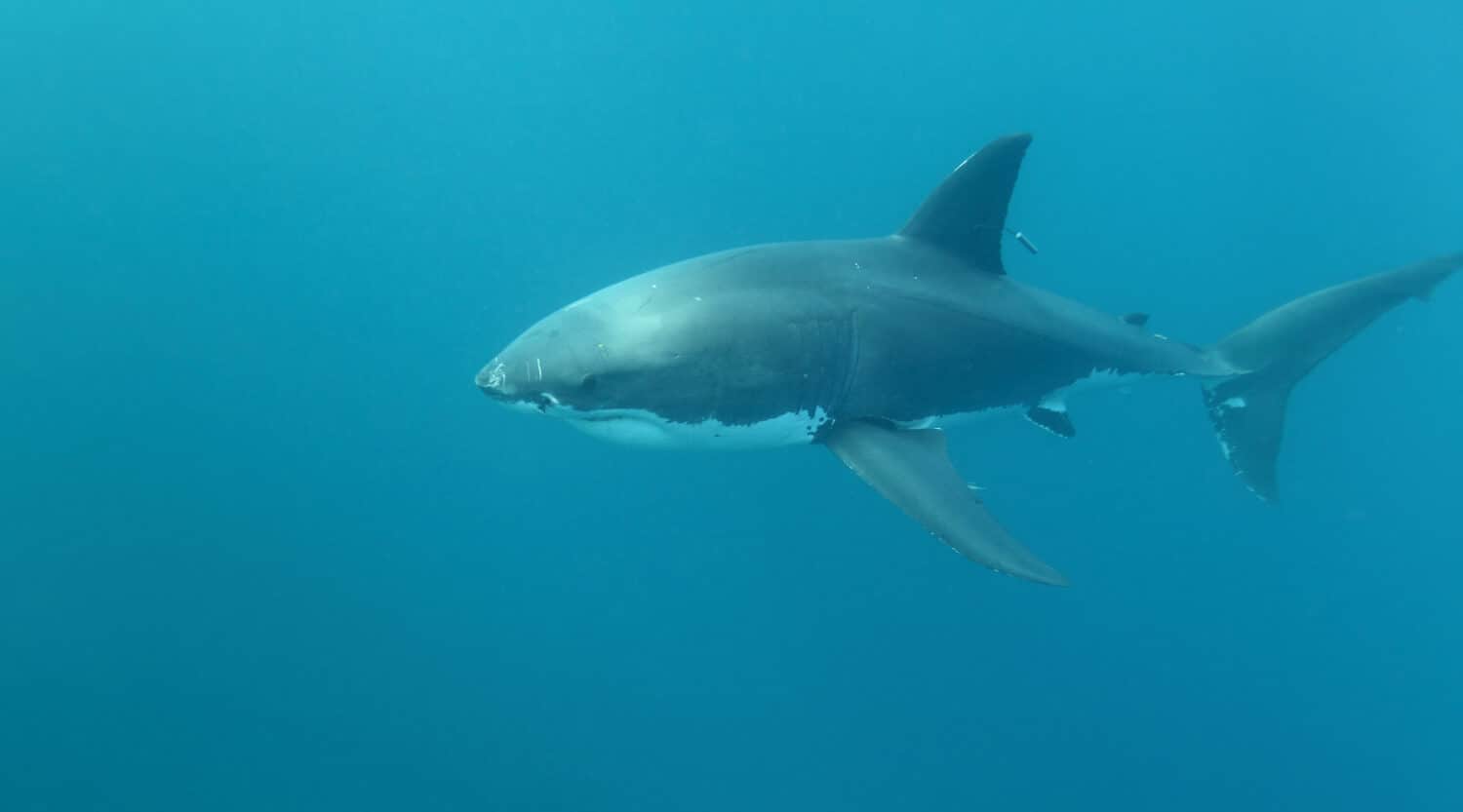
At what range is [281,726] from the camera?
11875mm

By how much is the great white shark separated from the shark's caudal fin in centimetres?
189

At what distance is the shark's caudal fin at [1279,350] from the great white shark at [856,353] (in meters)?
1.89

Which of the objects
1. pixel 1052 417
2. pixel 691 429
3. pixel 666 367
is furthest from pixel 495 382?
pixel 1052 417

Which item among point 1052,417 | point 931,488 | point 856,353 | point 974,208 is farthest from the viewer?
point 1052,417

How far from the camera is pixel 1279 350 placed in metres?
8.04

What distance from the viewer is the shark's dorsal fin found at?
18.2 feet

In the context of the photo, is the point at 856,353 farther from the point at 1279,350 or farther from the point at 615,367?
the point at 1279,350

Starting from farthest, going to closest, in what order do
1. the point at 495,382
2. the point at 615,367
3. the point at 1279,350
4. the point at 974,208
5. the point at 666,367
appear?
1. the point at 1279,350
2. the point at 974,208
3. the point at 666,367
4. the point at 615,367
5. the point at 495,382

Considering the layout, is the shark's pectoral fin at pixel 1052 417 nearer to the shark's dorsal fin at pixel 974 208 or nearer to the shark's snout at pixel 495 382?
the shark's dorsal fin at pixel 974 208

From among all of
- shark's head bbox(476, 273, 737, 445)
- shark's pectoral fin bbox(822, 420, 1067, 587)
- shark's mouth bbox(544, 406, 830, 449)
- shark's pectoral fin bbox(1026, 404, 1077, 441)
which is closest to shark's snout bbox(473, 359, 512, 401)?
shark's head bbox(476, 273, 737, 445)

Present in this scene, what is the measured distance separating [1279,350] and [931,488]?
17.4 ft

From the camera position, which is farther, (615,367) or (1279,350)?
(1279,350)

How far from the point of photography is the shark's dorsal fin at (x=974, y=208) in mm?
5551

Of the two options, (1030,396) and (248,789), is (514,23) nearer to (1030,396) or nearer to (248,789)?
(248,789)
